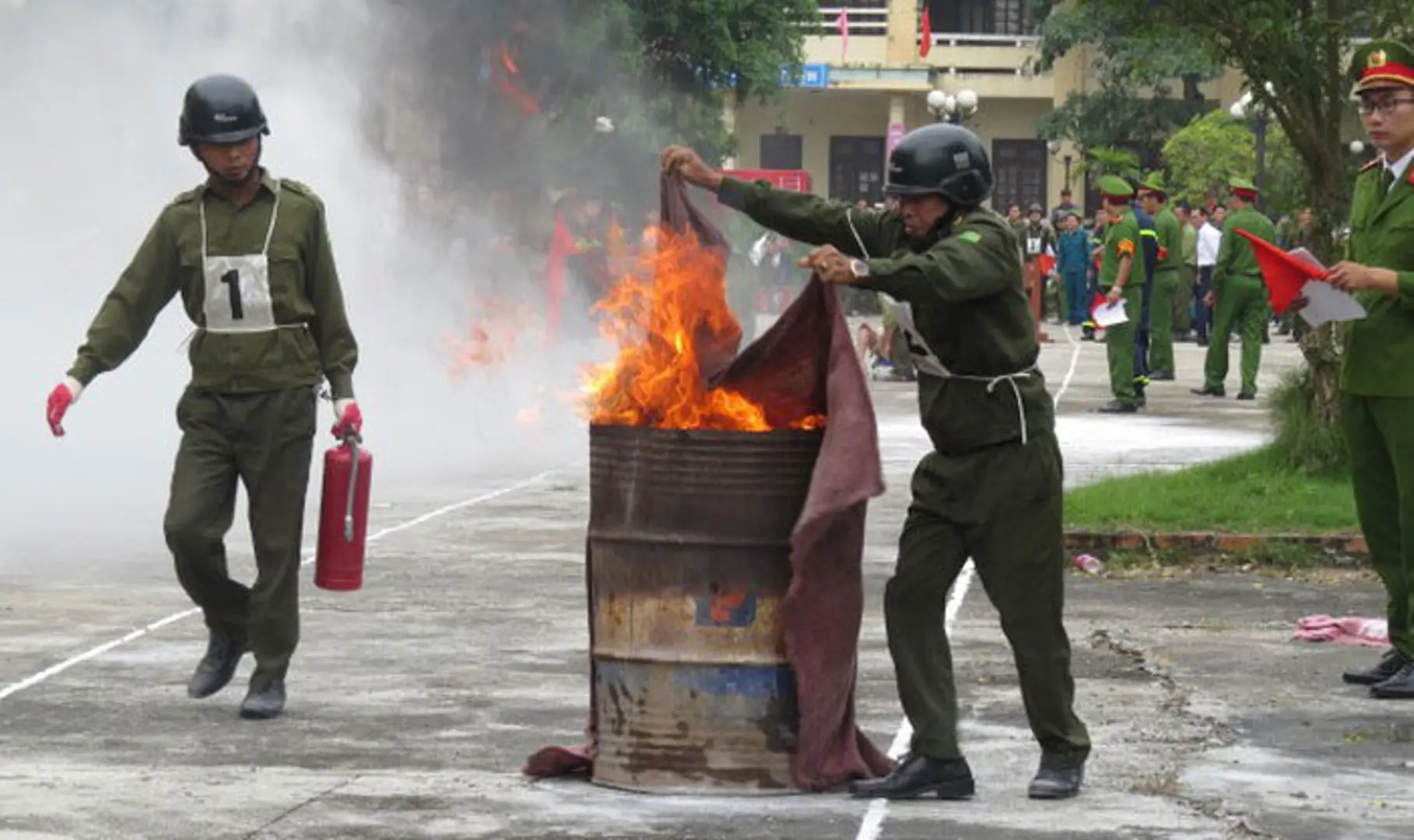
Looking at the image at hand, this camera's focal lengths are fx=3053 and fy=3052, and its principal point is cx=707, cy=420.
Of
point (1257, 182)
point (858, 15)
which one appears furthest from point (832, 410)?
point (858, 15)

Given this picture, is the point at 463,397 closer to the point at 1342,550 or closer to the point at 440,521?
the point at 440,521

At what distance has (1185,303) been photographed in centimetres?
4022

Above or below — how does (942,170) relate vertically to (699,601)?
above

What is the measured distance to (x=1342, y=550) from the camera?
44.6 ft

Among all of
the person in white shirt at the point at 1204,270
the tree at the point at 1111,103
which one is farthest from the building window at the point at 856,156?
the person in white shirt at the point at 1204,270

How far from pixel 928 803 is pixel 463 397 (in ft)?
53.9

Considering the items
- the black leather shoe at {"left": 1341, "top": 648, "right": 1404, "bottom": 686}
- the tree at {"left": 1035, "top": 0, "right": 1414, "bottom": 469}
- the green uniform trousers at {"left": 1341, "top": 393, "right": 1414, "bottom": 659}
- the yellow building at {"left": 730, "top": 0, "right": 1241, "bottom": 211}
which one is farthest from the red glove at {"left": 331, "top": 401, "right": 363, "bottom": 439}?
the yellow building at {"left": 730, "top": 0, "right": 1241, "bottom": 211}

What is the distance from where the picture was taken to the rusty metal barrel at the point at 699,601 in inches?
309

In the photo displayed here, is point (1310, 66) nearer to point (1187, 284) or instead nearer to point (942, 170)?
point (942, 170)

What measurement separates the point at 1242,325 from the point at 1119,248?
2.51 m

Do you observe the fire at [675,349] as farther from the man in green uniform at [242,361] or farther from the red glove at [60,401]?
the red glove at [60,401]

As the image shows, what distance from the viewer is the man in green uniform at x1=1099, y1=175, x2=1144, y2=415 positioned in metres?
24.0

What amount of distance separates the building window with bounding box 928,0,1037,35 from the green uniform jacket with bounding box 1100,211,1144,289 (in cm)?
5176

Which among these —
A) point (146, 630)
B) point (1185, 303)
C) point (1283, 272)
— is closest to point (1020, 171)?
point (1185, 303)
